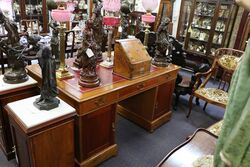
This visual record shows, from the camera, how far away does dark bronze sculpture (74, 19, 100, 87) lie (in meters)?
1.73

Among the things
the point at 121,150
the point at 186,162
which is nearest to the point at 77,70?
the point at 121,150

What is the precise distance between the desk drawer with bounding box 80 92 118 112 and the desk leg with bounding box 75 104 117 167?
0.20ft

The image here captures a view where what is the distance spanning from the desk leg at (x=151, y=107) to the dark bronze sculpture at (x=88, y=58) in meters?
0.88

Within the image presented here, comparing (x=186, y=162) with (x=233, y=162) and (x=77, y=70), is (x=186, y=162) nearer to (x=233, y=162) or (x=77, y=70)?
(x=233, y=162)

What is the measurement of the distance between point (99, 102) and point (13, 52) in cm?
88

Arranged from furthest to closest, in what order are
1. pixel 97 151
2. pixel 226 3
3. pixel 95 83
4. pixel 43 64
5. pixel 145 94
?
pixel 226 3 → pixel 145 94 → pixel 97 151 → pixel 95 83 → pixel 43 64

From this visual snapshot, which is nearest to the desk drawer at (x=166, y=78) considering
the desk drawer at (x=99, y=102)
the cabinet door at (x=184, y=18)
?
the desk drawer at (x=99, y=102)

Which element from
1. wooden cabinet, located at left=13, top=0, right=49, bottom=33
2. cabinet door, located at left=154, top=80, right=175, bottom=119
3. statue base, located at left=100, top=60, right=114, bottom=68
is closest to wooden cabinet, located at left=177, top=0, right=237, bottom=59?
cabinet door, located at left=154, top=80, right=175, bottom=119

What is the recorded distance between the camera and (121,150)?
7.62 ft

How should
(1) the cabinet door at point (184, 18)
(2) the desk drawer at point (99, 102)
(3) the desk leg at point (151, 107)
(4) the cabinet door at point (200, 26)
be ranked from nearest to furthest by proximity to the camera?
(2) the desk drawer at point (99, 102)
(3) the desk leg at point (151, 107)
(4) the cabinet door at point (200, 26)
(1) the cabinet door at point (184, 18)

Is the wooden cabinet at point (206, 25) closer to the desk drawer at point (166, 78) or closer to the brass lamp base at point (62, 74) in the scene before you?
the desk drawer at point (166, 78)

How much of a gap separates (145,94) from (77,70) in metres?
0.89

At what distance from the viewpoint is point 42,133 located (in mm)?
1439

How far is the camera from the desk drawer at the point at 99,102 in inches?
66.9
